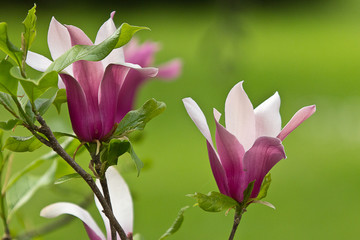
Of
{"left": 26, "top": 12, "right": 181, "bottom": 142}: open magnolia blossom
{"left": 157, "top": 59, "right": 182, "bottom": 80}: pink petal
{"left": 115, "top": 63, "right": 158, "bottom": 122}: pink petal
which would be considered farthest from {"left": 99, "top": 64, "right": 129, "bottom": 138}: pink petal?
{"left": 157, "top": 59, "right": 182, "bottom": 80}: pink petal

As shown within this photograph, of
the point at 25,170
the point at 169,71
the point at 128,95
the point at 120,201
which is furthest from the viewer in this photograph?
the point at 169,71

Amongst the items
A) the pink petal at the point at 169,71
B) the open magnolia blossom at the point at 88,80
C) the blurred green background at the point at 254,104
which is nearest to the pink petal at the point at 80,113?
the open magnolia blossom at the point at 88,80

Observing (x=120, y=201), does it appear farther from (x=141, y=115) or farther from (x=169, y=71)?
(x=169, y=71)

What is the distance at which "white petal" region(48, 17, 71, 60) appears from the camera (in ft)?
1.27

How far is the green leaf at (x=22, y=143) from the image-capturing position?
0.38m

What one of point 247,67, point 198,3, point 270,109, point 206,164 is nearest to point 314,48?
point 247,67

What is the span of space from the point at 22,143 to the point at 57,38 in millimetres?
63

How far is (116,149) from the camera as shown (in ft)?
1.23

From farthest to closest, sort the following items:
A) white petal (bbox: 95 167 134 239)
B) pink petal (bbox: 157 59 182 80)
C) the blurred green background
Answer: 1. the blurred green background
2. pink petal (bbox: 157 59 182 80)
3. white petal (bbox: 95 167 134 239)

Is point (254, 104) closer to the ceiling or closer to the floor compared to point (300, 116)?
closer to the ceiling

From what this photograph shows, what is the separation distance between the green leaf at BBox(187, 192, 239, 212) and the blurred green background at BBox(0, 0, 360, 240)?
0.15 meters

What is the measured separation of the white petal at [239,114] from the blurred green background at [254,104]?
0.14m

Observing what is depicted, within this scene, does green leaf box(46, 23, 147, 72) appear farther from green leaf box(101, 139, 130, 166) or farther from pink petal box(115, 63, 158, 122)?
pink petal box(115, 63, 158, 122)

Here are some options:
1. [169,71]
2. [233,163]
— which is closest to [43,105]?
[233,163]
